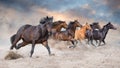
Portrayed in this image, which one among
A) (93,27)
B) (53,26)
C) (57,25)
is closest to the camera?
(53,26)

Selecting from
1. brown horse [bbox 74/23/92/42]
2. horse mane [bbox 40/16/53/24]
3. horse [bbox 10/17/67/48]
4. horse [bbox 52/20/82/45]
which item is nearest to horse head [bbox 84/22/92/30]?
brown horse [bbox 74/23/92/42]

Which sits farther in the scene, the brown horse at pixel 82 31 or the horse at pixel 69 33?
the brown horse at pixel 82 31

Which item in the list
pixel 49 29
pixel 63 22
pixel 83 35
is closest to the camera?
pixel 49 29

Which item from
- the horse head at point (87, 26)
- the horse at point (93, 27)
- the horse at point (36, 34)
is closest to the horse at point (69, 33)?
the horse head at point (87, 26)

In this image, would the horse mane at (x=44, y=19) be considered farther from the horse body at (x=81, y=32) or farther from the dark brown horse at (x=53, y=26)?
the horse body at (x=81, y=32)

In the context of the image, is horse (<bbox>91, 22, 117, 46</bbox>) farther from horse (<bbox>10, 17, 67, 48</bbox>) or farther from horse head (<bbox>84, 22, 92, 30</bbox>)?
horse (<bbox>10, 17, 67, 48</bbox>)

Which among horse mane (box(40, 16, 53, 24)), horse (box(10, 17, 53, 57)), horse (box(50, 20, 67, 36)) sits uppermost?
horse mane (box(40, 16, 53, 24))

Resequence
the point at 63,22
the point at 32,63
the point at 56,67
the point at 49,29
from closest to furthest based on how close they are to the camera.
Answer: the point at 56,67, the point at 32,63, the point at 49,29, the point at 63,22

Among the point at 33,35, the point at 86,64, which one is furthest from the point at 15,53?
the point at 86,64

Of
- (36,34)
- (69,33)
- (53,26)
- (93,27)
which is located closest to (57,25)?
(53,26)

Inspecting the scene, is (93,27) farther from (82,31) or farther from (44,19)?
(44,19)

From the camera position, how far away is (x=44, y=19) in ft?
80.3

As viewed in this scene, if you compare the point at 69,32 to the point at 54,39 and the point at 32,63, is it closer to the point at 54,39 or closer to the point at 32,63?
the point at 54,39

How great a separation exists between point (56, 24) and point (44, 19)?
0.94m
